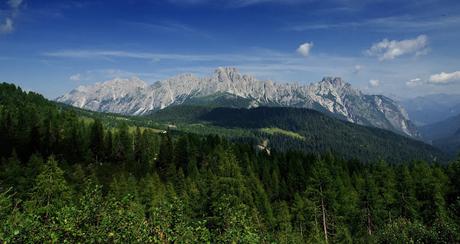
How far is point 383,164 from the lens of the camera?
90.5 metres

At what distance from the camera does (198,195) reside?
7962 cm

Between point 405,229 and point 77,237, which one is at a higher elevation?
point 77,237

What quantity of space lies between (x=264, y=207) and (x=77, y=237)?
77.7 meters

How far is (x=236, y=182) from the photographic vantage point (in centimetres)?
8531

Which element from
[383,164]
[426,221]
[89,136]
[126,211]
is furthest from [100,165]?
[126,211]

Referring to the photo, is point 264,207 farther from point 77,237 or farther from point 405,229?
point 77,237

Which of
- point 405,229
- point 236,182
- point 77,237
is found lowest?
point 236,182

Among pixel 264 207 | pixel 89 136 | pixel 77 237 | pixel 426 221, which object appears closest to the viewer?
pixel 77 237

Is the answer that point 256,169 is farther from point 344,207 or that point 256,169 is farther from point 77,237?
point 77,237

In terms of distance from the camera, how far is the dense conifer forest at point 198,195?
15992 millimetres

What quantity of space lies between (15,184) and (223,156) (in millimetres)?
60104

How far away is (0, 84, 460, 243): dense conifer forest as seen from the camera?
16.0 metres

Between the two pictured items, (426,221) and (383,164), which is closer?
(426,221)

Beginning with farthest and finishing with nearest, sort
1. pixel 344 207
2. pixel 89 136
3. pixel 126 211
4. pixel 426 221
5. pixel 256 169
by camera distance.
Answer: pixel 89 136
pixel 256 169
pixel 344 207
pixel 426 221
pixel 126 211
